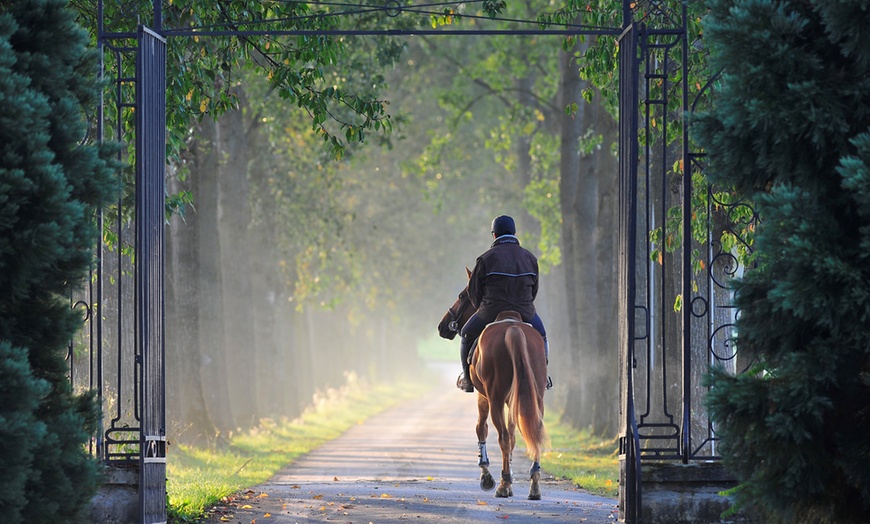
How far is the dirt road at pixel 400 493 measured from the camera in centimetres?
1205

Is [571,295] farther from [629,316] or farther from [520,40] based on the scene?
[629,316]

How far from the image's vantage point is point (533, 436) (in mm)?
12961

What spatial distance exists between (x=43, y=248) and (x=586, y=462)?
44.9 feet

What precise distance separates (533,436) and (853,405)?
524 cm

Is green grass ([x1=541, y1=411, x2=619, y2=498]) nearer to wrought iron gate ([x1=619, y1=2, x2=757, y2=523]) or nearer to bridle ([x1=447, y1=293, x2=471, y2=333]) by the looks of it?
wrought iron gate ([x1=619, y1=2, x2=757, y2=523])

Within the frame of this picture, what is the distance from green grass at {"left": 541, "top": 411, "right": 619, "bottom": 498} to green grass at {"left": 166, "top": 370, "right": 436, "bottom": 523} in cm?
424

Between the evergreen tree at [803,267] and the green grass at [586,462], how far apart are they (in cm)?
720

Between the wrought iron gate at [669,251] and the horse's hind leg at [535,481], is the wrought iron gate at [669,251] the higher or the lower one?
the higher one

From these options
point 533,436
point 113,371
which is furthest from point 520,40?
point 533,436

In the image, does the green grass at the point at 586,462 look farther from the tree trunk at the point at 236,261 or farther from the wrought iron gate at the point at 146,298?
the tree trunk at the point at 236,261

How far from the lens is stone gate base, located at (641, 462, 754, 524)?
1027 centimetres

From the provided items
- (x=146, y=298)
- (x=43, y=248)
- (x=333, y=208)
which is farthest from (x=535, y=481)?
(x=333, y=208)

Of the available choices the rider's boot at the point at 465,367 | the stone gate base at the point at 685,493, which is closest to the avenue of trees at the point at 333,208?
the stone gate base at the point at 685,493

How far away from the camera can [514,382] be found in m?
13.2
